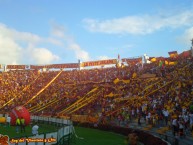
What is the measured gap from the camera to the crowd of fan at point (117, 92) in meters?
32.1

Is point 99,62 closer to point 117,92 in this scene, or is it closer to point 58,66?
point 58,66

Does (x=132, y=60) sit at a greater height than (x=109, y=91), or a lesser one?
greater

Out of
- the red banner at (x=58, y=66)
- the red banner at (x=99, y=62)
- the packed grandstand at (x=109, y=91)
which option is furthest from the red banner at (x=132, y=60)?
the red banner at (x=58, y=66)

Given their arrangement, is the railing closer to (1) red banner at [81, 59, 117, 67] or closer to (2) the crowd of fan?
(2) the crowd of fan

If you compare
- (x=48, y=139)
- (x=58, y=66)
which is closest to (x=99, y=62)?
(x=58, y=66)

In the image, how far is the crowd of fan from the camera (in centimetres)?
3209

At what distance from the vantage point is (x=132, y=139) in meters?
18.9

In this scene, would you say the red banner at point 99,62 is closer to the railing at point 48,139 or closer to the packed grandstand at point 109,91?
the packed grandstand at point 109,91

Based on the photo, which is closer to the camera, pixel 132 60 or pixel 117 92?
pixel 117 92

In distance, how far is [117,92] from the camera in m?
48.5

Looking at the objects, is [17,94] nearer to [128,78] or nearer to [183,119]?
[128,78]

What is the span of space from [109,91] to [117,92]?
3439 mm

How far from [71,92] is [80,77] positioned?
32.9 feet

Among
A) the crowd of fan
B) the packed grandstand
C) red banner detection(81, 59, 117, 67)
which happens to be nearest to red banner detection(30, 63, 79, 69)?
the packed grandstand
